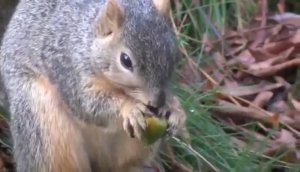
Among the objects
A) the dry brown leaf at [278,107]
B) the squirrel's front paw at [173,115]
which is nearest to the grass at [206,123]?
the dry brown leaf at [278,107]

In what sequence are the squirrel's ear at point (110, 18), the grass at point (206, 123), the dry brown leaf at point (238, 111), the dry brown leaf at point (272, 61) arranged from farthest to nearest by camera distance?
the dry brown leaf at point (272, 61) → the dry brown leaf at point (238, 111) → the grass at point (206, 123) → the squirrel's ear at point (110, 18)

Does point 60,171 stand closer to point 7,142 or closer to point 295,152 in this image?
point 7,142

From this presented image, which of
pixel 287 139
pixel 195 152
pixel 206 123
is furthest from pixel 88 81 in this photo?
pixel 287 139

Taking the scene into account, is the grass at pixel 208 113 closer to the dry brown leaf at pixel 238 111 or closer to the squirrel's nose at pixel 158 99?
the dry brown leaf at pixel 238 111

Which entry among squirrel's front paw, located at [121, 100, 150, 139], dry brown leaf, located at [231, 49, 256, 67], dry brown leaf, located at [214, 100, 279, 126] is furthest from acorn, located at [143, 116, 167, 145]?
dry brown leaf, located at [231, 49, 256, 67]

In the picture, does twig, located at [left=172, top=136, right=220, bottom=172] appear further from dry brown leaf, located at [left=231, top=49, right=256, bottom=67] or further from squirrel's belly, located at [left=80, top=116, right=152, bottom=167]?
dry brown leaf, located at [left=231, top=49, right=256, bottom=67]

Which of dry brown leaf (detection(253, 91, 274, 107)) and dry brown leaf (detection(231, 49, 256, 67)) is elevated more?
dry brown leaf (detection(231, 49, 256, 67))

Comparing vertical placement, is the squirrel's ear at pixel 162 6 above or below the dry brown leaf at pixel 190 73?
above

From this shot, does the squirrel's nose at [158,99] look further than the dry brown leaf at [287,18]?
No
